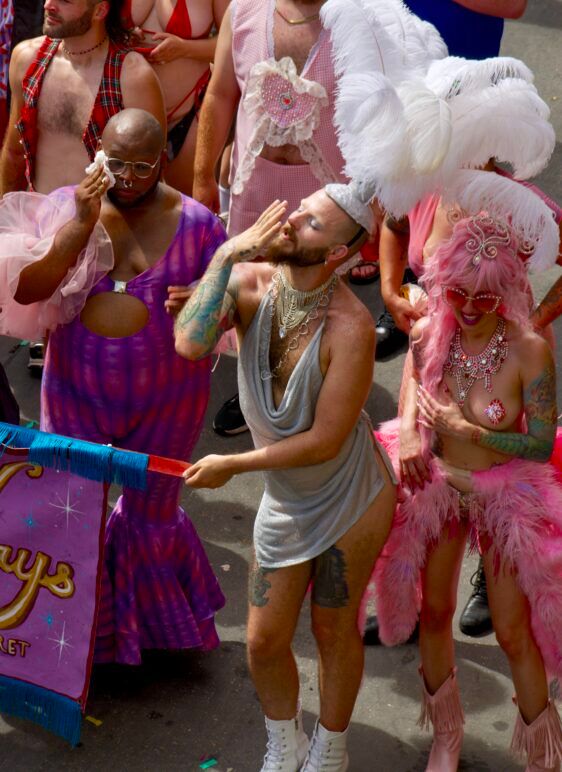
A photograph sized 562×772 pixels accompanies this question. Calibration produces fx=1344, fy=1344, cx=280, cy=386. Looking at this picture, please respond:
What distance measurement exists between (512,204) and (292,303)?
68cm

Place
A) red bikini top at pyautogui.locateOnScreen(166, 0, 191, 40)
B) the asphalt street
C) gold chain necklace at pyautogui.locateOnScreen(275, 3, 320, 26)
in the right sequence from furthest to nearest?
red bikini top at pyautogui.locateOnScreen(166, 0, 191, 40)
gold chain necklace at pyautogui.locateOnScreen(275, 3, 320, 26)
the asphalt street

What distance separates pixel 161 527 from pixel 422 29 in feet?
6.14

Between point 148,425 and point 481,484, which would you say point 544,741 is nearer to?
point 481,484

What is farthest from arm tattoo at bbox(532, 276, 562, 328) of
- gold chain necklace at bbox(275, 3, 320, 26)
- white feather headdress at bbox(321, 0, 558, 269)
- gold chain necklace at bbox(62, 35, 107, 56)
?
gold chain necklace at bbox(62, 35, 107, 56)

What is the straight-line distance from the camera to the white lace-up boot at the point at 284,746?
417cm

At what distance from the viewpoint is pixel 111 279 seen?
4266mm

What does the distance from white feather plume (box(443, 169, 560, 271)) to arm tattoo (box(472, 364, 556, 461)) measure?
0.35 metres

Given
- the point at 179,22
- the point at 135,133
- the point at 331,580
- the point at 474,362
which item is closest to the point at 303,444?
the point at 331,580

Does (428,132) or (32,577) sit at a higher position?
(428,132)

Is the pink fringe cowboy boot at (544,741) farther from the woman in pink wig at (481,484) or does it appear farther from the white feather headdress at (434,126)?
the white feather headdress at (434,126)

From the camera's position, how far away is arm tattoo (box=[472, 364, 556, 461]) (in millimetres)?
3891

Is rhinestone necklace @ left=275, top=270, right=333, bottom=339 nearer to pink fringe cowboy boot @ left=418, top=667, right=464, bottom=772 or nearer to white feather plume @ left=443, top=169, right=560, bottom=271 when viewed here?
white feather plume @ left=443, top=169, right=560, bottom=271

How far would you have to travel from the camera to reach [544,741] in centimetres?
412

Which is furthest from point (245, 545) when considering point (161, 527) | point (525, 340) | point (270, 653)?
point (525, 340)
